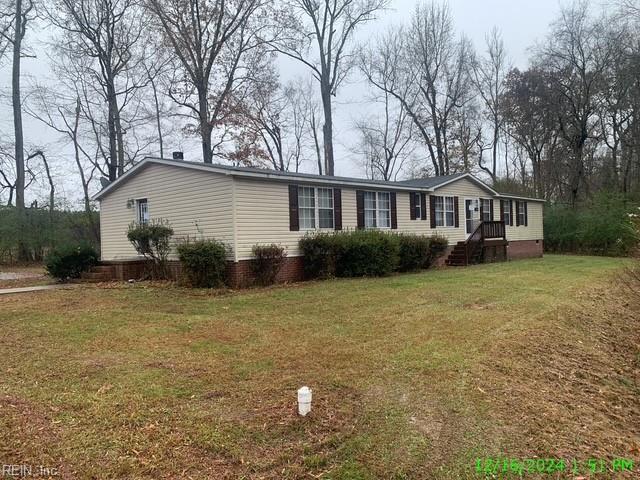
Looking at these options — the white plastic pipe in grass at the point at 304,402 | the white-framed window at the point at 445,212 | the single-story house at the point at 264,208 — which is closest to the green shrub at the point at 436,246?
the single-story house at the point at 264,208

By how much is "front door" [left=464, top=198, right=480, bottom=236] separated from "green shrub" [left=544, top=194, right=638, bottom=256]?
→ 7.30 metres

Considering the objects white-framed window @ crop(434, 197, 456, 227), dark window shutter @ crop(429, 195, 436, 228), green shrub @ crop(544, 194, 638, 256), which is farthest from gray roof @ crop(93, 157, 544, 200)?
green shrub @ crop(544, 194, 638, 256)

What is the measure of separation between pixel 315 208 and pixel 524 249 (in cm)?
1415

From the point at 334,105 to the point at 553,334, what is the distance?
2336cm

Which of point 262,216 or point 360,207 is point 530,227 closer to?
point 360,207

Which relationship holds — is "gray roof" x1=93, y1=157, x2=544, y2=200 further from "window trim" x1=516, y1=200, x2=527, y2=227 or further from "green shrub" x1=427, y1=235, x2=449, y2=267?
"window trim" x1=516, y1=200, x2=527, y2=227

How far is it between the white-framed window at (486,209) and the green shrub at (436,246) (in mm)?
4540

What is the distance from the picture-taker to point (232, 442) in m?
3.11

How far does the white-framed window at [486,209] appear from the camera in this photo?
20484 mm

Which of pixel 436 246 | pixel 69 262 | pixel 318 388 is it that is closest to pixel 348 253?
pixel 436 246

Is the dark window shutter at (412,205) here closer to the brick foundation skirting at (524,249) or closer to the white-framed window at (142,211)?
the brick foundation skirting at (524,249)

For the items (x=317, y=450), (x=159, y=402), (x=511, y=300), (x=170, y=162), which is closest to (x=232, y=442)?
(x=317, y=450)

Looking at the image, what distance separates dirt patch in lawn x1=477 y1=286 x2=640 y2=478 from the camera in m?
3.27

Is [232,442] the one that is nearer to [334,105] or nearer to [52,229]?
[52,229]
